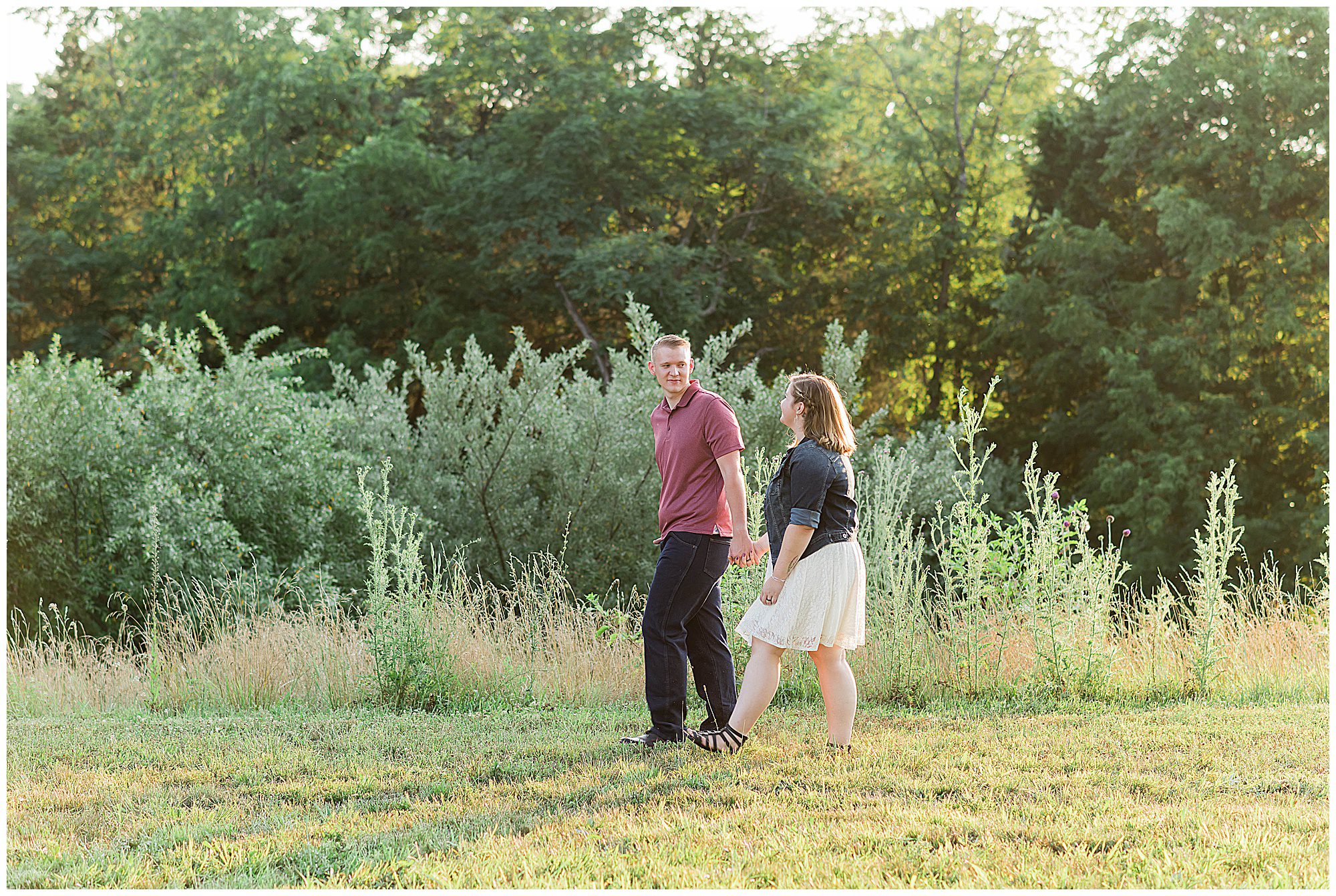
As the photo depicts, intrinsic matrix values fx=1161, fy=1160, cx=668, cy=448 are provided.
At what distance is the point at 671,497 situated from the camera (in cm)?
541

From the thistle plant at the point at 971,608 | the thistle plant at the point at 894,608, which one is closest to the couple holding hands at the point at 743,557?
the thistle plant at the point at 894,608

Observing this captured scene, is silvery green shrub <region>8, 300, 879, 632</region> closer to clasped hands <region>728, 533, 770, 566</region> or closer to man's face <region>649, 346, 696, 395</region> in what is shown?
man's face <region>649, 346, 696, 395</region>

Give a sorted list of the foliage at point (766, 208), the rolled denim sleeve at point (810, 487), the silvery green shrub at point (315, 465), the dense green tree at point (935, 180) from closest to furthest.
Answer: the rolled denim sleeve at point (810, 487) → the silvery green shrub at point (315, 465) → the foliage at point (766, 208) → the dense green tree at point (935, 180)

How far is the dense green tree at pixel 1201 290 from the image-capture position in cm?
1967

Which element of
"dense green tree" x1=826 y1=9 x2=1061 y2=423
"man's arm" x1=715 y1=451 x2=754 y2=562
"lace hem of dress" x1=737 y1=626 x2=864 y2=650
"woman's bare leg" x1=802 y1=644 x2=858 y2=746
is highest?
"dense green tree" x1=826 y1=9 x2=1061 y2=423

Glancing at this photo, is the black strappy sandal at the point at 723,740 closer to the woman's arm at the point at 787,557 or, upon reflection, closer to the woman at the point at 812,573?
the woman at the point at 812,573

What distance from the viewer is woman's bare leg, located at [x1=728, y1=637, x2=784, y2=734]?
5172 millimetres

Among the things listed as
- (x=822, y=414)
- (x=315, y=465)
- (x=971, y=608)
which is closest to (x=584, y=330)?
(x=315, y=465)

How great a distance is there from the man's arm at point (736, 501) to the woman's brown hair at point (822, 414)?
357 mm

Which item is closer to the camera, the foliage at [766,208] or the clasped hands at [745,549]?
the clasped hands at [745,549]

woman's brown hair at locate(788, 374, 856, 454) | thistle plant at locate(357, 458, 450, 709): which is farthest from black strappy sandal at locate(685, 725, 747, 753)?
thistle plant at locate(357, 458, 450, 709)

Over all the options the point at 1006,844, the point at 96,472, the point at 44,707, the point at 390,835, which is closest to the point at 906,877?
the point at 1006,844

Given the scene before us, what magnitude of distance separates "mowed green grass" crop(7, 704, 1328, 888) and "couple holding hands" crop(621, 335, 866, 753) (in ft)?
0.94

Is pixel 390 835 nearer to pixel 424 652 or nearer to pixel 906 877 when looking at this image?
pixel 906 877
